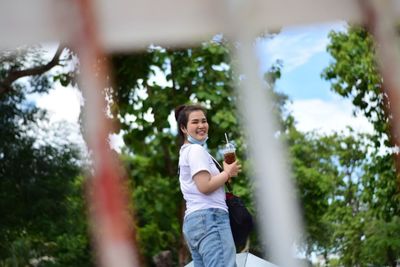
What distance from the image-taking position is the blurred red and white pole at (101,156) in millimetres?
1251

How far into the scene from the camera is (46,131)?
9523 millimetres

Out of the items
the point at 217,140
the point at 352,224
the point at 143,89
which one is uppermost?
the point at 143,89

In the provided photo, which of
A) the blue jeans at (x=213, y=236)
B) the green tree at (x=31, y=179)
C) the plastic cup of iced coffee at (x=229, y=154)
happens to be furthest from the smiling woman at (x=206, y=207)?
the green tree at (x=31, y=179)

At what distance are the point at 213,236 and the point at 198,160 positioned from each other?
9.4 inches

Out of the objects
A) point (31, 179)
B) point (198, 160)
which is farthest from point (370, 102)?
point (198, 160)

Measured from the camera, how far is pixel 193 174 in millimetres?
2258

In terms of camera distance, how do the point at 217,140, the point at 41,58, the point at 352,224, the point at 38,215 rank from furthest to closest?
the point at 352,224
the point at 38,215
the point at 41,58
the point at 217,140

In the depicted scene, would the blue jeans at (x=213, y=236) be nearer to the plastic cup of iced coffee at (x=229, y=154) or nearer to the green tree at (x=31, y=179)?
the plastic cup of iced coffee at (x=229, y=154)

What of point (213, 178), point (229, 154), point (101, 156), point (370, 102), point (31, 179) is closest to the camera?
point (101, 156)

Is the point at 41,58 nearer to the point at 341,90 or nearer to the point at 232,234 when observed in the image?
the point at 341,90

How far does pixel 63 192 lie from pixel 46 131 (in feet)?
2.70

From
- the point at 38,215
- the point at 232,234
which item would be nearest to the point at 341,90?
the point at 38,215

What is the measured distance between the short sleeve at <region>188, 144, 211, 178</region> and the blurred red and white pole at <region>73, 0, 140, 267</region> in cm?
92

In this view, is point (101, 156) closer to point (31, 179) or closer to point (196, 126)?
point (196, 126)
